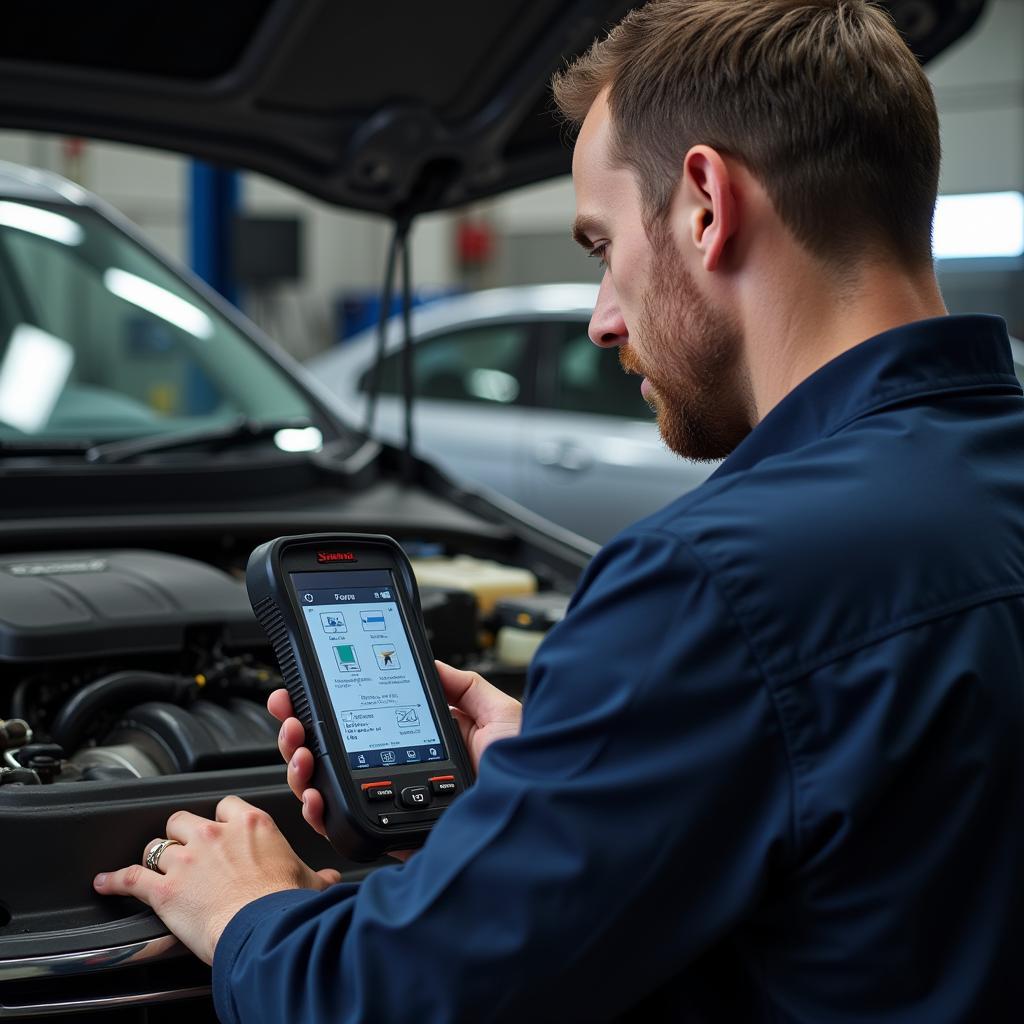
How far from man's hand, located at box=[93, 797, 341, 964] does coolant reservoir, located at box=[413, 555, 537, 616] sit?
0.77 meters

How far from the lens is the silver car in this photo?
4715 mm

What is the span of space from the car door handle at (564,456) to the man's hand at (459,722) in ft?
11.0

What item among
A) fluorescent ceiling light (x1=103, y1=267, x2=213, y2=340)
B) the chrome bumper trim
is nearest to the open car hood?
fluorescent ceiling light (x1=103, y1=267, x2=213, y2=340)

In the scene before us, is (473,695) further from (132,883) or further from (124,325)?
(124,325)

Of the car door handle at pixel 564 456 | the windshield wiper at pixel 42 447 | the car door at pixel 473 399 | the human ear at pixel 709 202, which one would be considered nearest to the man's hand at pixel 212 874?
the human ear at pixel 709 202

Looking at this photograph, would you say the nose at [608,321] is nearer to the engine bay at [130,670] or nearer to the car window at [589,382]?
the engine bay at [130,670]

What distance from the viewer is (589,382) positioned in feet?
16.5

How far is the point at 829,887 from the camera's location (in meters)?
0.90

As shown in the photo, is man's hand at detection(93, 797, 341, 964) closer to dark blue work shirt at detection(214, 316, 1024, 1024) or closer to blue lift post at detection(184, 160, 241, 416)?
dark blue work shirt at detection(214, 316, 1024, 1024)

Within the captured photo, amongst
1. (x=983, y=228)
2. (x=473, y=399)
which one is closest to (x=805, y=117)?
(x=473, y=399)

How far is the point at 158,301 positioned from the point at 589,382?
97.4 inches

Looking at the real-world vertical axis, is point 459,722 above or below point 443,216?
below

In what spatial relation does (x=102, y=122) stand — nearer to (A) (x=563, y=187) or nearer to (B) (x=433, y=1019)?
(B) (x=433, y=1019)

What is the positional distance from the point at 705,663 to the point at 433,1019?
11.5 inches
